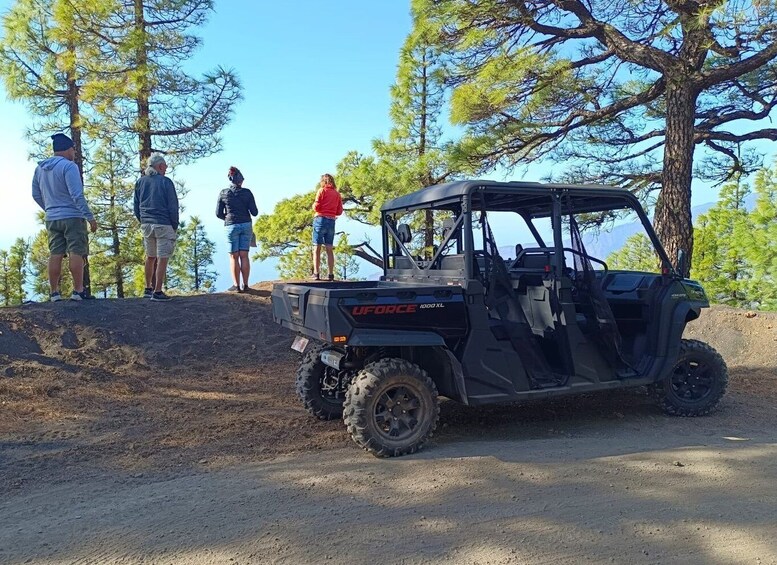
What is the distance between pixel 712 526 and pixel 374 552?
1.90m

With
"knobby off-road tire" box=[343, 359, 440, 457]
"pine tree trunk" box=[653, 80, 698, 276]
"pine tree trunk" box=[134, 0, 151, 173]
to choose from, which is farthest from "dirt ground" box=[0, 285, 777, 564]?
"pine tree trunk" box=[134, 0, 151, 173]

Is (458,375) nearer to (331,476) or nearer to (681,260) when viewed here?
(331,476)

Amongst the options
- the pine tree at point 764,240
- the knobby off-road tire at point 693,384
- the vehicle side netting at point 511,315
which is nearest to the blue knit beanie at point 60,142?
the vehicle side netting at point 511,315

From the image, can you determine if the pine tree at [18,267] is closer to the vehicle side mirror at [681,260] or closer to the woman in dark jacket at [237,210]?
the woman in dark jacket at [237,210]

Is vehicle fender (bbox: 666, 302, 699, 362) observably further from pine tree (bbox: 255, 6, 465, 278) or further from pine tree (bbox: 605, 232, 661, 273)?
pine tree (bbox: 605, 232, 661, 273)

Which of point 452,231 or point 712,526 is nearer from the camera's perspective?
point 712,526

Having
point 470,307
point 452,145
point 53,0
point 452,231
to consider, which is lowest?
point 470,307

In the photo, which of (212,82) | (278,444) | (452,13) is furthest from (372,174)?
(278,444)

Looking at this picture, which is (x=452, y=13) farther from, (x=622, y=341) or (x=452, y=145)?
(x=622, y=341)

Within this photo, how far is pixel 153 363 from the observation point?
7.60 metres

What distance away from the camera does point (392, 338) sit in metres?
4.64

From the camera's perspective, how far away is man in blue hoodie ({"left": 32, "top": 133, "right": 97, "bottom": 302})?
7734 millimetres

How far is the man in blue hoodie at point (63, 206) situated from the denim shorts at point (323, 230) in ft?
12.0

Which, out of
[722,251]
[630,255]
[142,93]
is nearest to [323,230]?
[142,93]
